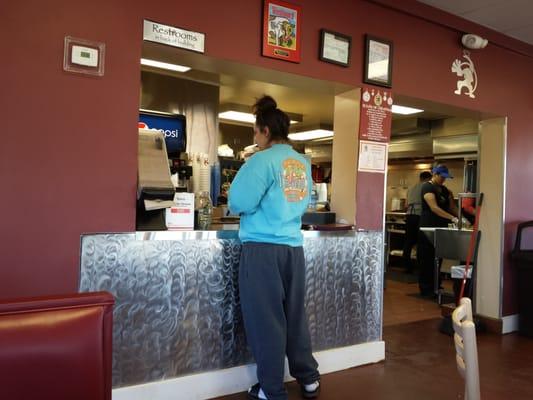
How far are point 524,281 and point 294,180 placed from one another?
2857mm

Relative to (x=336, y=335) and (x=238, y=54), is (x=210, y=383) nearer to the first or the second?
(x=336, y=335)

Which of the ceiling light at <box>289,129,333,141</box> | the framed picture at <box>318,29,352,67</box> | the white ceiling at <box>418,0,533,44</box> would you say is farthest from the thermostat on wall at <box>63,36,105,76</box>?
the ceiling light at <box>289,129,333,141</box>

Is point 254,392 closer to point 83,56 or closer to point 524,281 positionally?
point 83,56

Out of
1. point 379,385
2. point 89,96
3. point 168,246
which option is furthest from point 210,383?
point 89,96

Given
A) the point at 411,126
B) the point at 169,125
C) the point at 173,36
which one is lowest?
the point at 169,125

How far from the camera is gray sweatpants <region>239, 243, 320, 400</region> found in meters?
2.56

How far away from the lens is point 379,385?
304 cm

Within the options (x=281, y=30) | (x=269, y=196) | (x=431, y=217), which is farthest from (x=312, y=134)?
(x=269, y=196)

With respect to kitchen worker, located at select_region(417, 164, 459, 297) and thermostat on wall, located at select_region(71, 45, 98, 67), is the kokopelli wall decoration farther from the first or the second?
thermostat on wall, located at select_region(71, 45, 98, 67)

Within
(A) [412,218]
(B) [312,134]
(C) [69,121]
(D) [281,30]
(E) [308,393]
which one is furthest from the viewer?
(B) [312,134]

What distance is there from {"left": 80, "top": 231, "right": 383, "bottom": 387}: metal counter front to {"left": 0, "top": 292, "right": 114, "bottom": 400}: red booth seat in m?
1.55

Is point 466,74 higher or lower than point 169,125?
higher

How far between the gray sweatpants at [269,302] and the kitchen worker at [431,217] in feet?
12.4

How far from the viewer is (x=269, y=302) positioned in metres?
2.57
